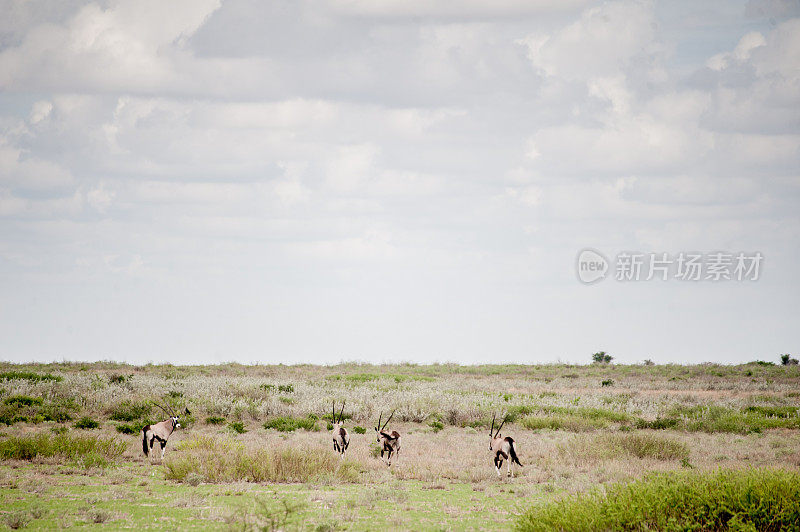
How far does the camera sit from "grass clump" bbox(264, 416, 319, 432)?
87.4 ft

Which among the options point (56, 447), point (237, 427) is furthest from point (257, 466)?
point (237, 427)

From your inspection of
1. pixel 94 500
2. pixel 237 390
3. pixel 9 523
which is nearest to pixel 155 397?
pixel 237 390

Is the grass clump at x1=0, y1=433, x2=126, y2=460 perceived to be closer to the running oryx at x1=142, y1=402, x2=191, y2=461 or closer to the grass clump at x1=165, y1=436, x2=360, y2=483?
the running oryx at x1=142, y1=402, x2=191, y2=461

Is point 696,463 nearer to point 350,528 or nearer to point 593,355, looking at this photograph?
point 350,528

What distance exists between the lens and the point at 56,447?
63.2 feet

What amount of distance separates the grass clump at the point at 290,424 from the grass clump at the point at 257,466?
8.39 metres

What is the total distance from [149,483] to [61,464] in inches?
150

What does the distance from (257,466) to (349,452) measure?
3618mm

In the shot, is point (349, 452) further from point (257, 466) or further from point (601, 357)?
point (601, 357)

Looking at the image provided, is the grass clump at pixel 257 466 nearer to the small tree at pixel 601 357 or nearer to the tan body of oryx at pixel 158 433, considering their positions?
the tan body of oryx at pixel 158 433

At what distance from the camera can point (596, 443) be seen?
2156 centimetres

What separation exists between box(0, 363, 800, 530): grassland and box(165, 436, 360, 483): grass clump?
1.6 inches

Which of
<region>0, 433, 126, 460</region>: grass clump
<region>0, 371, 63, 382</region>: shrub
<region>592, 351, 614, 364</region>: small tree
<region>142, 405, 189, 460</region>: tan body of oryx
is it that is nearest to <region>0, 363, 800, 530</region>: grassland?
<region>0, 433, 126, 460</region>: grass clump

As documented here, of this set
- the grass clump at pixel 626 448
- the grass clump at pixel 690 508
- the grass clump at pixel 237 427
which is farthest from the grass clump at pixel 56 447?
the grass clump at pixel 690 508
